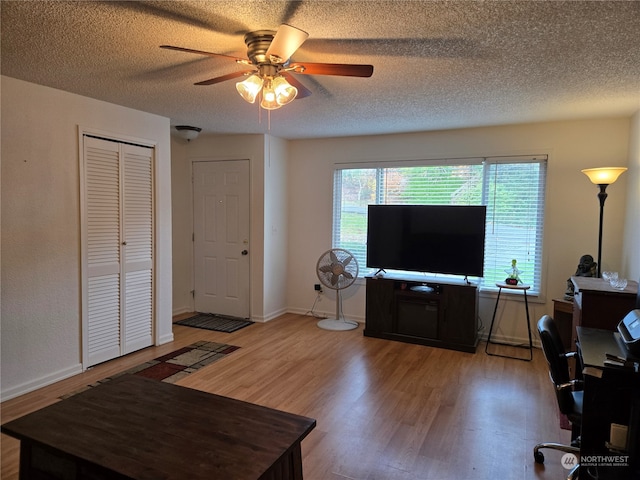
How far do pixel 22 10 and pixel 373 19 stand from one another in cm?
164

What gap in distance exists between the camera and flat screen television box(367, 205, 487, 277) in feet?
13.5

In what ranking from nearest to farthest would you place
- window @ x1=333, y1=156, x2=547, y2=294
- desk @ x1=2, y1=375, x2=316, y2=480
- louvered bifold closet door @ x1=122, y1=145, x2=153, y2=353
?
desk @ x1=2, y1=375, x2=316, y2=480 < louvered bifold closet door @ x1=122, y1=145, x2=153, y2=353 < window @ x1=333, y1=156, x2=547, y2=294

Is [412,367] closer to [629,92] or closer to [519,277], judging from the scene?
[519,277]

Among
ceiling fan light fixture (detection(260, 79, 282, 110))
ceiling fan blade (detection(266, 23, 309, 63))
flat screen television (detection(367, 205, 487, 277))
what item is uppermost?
ceiling fan blade (detection(266, 23, 309, 63))

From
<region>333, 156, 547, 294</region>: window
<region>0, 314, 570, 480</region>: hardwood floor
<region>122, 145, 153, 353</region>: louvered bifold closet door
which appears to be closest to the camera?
<region>0, 314, 570, 480</region>: hardwood floor

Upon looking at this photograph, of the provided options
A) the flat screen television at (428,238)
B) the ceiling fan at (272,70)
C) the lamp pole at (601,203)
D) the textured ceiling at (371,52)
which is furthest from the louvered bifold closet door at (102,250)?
the lamp pole at (601,203)

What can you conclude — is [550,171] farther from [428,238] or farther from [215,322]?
[215,322]

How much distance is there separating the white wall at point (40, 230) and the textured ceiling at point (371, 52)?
18cm

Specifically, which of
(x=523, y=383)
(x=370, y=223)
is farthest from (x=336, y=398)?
(x=370, y=223)

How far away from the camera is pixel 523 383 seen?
3354mm

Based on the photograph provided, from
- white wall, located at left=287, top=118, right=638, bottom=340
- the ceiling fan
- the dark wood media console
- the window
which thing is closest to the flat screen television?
the dark wood media console

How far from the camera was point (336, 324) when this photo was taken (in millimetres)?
4945

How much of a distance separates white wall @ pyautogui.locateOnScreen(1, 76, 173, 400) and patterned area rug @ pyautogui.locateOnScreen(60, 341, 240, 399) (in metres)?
0.42

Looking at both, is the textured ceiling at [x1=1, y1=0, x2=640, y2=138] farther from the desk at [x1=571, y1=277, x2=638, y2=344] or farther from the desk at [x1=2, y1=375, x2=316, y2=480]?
the desk at [x1=2, y1=375, x2=316, y2=480]
